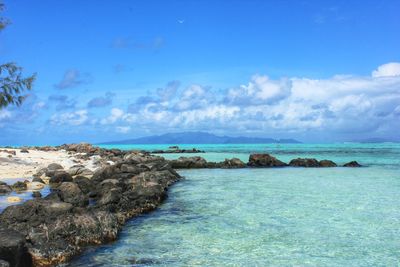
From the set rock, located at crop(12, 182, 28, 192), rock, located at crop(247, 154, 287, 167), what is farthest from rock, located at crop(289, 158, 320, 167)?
rock, located at crop(12, 182, 28, 192)

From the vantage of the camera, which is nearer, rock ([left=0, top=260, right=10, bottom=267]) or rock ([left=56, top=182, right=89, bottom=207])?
rock ([left=0, top=260, right=10, bottom=267])

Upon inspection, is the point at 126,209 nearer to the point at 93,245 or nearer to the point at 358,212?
the point at 93,245

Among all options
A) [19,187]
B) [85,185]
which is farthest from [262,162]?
[19,187]

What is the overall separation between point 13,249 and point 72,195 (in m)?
8.77

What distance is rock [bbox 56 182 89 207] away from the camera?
642 inches

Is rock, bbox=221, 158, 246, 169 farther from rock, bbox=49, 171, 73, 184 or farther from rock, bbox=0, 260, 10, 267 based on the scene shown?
rock, bbox=0, 260, 10, 267

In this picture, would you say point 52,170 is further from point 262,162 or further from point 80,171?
point 262,162

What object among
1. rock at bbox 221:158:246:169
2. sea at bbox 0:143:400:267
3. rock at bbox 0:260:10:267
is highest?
rock at bbox 0:260:10:267

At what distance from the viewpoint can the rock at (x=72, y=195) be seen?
1630 cm

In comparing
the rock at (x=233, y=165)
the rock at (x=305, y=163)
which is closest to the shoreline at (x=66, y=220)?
the rock at (x=233, y=165)

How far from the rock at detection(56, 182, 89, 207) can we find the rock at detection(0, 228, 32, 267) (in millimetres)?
7098

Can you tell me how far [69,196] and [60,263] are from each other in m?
7.92

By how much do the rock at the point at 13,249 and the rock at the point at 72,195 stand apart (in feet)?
23.3

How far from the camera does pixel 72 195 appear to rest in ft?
55.8
